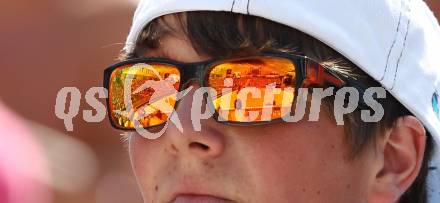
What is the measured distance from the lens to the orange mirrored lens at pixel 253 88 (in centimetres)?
168

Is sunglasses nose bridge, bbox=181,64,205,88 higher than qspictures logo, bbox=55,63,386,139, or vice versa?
sunglasses nose bridge, bbox=181,64,205,88

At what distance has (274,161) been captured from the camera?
169 cm

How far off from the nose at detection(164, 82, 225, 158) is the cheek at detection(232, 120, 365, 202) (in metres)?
0.07

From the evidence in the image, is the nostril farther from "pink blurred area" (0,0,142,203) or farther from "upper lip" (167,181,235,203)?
"pink blurred area" (0,0,142,203)

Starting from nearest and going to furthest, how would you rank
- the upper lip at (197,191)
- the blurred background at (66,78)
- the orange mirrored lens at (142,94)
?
1. the upper lip at (197,191)
2. the orange mirrored lens at (142,94)
3. the blurred background at (66,78)

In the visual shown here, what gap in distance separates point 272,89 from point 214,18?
0.73 ft

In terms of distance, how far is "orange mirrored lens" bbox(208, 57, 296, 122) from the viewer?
1.68m

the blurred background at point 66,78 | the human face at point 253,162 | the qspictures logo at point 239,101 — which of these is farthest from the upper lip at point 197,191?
the blurred background at point 66,78

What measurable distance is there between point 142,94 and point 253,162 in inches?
15.0

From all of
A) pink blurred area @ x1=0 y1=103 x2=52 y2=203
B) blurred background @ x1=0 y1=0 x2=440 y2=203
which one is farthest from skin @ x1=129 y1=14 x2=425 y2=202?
blurred background @ x1=0 y1=0 x2=440 y2=203

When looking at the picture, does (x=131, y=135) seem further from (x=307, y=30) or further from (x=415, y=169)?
(x=415, y=169)

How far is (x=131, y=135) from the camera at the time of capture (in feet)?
6.57

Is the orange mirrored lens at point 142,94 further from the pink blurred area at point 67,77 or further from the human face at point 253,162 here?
the pink blurred area at point 67,77

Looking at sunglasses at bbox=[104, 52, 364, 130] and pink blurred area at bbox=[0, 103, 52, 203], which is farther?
pink blurred area at bbox=[0, 103, 52, 203]
